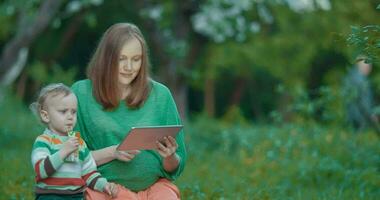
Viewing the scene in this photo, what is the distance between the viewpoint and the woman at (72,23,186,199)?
543cm

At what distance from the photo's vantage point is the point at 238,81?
33.7m

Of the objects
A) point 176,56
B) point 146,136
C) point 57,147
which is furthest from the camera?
point 176,56

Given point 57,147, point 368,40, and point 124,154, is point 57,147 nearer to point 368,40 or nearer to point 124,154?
point 124,154

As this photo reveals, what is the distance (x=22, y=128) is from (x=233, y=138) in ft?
10.8

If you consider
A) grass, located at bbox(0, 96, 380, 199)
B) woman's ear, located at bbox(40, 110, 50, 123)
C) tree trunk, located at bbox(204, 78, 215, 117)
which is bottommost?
tree trunk, located at bbox(204, 78, 215, 117)

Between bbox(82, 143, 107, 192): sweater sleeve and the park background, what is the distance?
5.45ft

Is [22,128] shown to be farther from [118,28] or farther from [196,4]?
[118,28]

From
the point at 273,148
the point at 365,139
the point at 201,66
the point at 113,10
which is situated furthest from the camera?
the point at 201,66

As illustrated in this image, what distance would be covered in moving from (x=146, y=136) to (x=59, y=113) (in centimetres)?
48

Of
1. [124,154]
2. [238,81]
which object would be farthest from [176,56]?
[238,81]

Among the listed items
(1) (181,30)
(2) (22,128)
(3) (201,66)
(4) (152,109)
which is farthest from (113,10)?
(4) (152,109)

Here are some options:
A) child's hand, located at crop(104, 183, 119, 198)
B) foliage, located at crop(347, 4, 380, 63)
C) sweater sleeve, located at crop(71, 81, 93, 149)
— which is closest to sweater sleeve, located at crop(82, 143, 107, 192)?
child's hand, located at crop(104, 183, 119, 198)

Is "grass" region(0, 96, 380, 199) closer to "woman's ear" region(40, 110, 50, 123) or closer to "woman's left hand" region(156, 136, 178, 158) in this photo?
"woman's left hand" region(156, 136, 178, 158)

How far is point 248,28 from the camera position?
21953 millimetres
